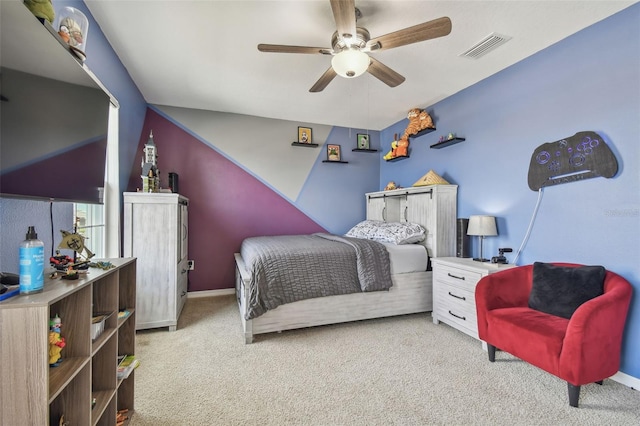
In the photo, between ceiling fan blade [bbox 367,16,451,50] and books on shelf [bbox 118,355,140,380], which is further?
ceiling fan blade [bbox 367,16,451,50]

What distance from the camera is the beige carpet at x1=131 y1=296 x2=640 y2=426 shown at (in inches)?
65.1

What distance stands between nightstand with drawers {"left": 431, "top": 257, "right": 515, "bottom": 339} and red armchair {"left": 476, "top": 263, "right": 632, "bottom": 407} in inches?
14.9

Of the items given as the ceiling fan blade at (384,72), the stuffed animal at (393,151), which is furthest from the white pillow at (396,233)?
the ceiling fan blade at (384,72)

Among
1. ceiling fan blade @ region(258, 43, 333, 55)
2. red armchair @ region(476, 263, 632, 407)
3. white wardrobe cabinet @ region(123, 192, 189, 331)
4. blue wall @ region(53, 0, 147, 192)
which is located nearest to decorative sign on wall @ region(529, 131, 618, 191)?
red armchair @ region(476, 263, 632, 407)

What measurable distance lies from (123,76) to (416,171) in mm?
3691

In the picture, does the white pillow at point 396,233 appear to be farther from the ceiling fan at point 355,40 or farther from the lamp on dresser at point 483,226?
the ceiling fan at point 355,40

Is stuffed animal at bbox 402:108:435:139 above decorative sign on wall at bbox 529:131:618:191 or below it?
above

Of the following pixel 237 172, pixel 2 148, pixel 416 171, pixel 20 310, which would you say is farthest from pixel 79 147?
pixel 416 171

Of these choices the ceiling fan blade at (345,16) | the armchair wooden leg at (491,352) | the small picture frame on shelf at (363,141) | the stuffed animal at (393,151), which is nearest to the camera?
the ceiling fan blade at (345,16)

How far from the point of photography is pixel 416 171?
4.18 m

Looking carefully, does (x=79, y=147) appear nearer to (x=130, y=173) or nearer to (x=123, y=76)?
(x=123, y=76)

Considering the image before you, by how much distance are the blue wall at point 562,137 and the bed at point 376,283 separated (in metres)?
0.35

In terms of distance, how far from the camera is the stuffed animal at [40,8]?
1023 mm

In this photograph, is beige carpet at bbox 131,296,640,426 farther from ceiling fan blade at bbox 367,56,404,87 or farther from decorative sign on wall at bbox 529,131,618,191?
ceiling fan blade at bbox 367,56,404,87
